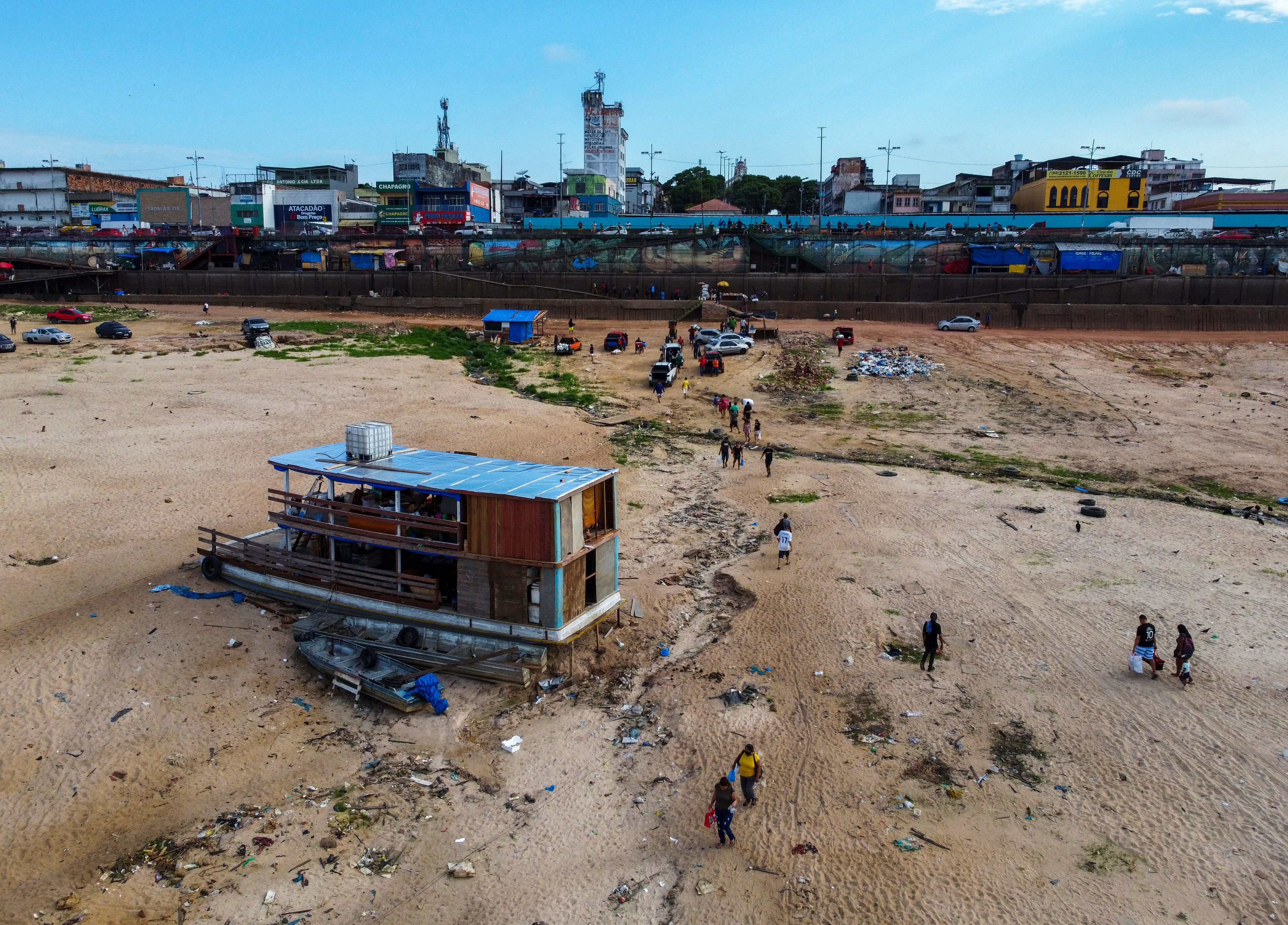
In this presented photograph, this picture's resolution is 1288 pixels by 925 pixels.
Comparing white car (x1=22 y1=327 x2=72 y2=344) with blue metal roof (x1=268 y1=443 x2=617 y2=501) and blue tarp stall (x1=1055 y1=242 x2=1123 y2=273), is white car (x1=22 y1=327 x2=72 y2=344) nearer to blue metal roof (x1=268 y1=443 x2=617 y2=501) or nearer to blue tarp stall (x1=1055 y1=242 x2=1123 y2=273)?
blue metal roof (x1=268 y1=443 x2=617 y2=501)

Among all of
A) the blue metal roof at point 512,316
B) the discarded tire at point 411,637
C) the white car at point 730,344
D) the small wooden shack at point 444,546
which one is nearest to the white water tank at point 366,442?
the small wooden shack at point 444,546

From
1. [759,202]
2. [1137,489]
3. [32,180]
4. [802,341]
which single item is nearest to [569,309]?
[802,341]

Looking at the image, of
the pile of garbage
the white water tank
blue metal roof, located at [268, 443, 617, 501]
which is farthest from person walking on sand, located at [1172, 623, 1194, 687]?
the pile of garbage

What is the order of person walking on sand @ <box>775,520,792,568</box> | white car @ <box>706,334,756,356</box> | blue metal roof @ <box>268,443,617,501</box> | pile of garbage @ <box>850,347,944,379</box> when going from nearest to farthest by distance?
blue metal roof @ <box>268,443,617,501</box>
person walking on sand @ <box>775,520,792,568</box>
pile of garbage @ <box>850,347,944,379</box>
white car @ <box>706,334,756,356</box>

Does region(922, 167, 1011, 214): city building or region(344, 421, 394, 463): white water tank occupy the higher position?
region(922, 167, 1011, 214): city building

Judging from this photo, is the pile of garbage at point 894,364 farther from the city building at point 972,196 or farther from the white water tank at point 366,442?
the city building at point 972,196

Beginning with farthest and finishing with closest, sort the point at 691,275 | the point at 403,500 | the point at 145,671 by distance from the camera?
the point at 691,275 → the point at 403,500 → the point at 145,671

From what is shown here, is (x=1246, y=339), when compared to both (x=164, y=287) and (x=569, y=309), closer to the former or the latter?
(x=569, y=309)

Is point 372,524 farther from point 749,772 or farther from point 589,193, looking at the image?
point 589,193
